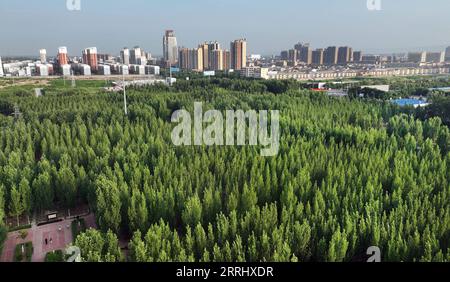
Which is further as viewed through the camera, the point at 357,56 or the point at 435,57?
the point at 357,56

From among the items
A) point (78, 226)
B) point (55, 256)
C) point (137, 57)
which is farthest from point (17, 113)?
point (137, 57)

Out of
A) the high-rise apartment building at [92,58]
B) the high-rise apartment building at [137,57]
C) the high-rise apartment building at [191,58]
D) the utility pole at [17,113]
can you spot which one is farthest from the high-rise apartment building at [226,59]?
the utility pole at [17,113]

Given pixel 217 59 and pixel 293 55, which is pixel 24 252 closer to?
pixel 217 59

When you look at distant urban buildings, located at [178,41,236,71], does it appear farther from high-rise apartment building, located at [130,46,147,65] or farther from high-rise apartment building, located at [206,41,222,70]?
high-rise apartment building, located at [130,46,147,65]

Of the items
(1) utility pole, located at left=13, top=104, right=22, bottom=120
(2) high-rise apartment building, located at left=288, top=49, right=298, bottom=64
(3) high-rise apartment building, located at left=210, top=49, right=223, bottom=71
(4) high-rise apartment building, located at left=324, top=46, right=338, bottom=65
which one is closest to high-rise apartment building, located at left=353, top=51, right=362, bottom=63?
(4) high-rise apartment building, located at left=324, top=46, right=338, bottom=65
